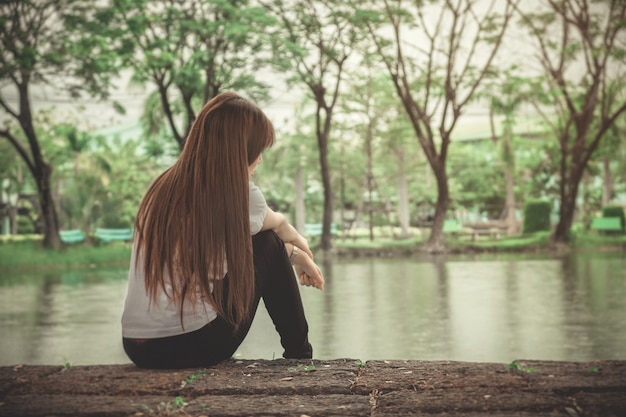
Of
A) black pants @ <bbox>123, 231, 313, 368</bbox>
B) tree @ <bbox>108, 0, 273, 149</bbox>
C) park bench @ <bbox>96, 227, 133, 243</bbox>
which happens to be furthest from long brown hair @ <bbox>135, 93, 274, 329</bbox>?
park bench @ <bbox>96, 227, 133, 243</bbox>

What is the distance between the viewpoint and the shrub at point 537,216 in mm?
18281

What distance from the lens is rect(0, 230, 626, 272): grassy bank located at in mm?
13727

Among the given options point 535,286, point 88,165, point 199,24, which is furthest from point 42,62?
point 535,286

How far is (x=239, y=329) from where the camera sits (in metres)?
2.32

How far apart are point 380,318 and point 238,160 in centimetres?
394

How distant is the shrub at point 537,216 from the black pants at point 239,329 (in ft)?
54.3

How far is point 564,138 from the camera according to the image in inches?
656

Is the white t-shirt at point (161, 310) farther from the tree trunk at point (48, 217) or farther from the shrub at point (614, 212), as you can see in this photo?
the shrub at point (614, 212)

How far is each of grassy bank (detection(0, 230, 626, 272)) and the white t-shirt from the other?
38.2 ft

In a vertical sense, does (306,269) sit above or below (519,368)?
above

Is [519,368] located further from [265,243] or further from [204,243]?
[204,243]

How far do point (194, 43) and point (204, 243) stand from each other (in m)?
13.3

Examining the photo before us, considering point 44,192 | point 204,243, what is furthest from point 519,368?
point 44,192

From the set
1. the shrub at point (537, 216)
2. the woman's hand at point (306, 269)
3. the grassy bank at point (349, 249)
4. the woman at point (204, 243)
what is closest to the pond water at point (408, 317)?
the woman's hand at point (306, 269)
